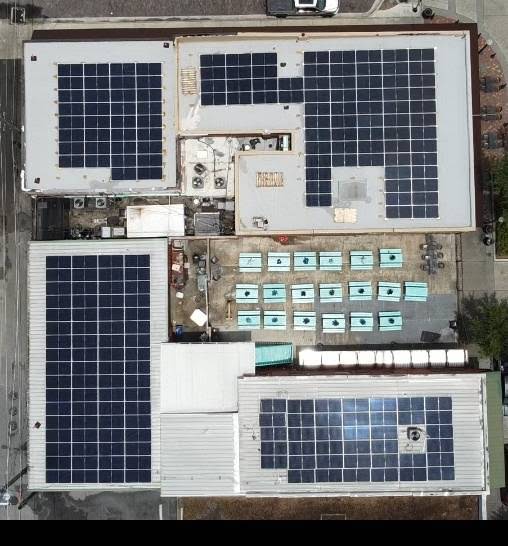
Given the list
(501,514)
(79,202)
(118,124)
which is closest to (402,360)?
(501,514)

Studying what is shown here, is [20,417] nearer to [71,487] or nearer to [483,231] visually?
[71,487]

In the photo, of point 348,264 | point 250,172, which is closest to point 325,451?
point 348,264

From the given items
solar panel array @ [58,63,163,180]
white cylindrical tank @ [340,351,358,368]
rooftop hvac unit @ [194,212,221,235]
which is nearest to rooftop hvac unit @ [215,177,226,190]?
rooftop hvac unit @ [194,212,221,235]

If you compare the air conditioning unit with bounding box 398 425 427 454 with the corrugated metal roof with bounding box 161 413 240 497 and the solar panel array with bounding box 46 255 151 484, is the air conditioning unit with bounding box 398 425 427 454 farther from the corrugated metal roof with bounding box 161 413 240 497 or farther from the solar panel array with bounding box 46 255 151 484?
the solar panel array with bounding box 46 255 151 484

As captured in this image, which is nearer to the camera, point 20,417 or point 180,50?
point 180,50

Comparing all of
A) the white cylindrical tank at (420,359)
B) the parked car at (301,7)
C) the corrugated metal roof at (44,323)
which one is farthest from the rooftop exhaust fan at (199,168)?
the white cylindrical tank at (420,359)
